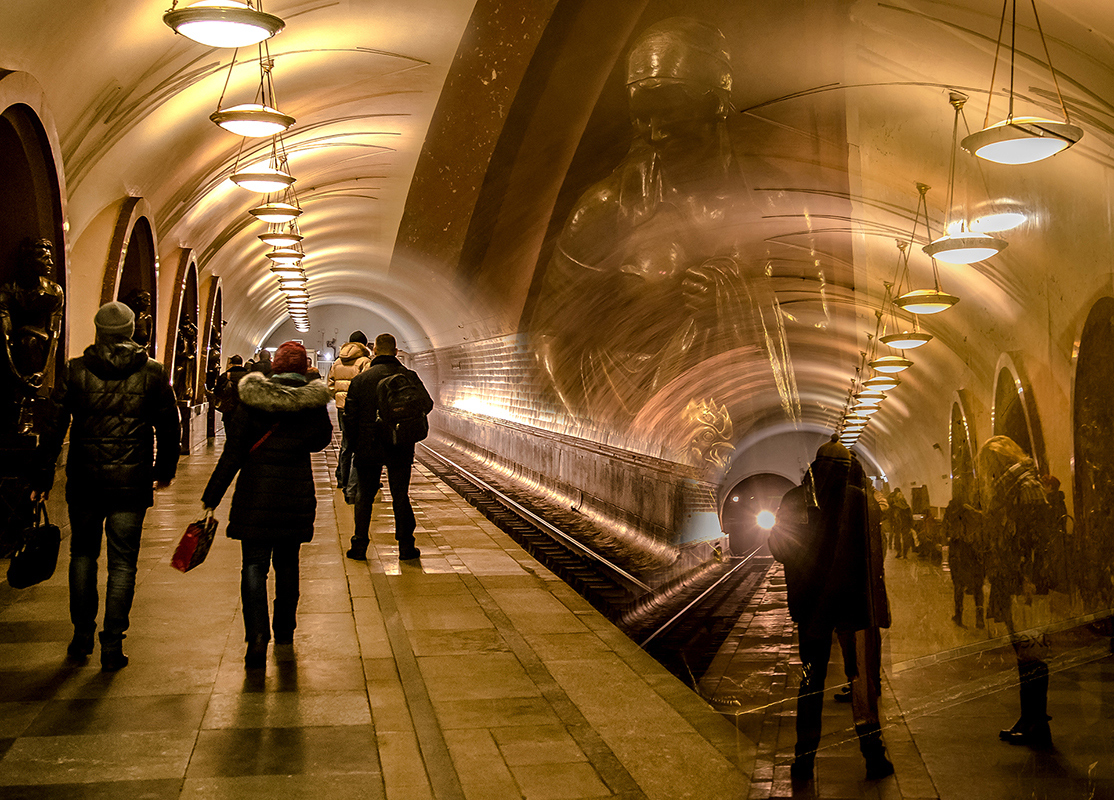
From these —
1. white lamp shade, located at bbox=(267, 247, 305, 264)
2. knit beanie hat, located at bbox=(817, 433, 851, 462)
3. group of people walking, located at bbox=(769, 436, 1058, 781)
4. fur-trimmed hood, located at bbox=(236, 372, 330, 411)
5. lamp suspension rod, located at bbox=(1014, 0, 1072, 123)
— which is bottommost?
group of people walking, located at bbox=(769, 436, 1058, 781)

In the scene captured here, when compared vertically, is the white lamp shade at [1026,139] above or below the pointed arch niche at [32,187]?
below

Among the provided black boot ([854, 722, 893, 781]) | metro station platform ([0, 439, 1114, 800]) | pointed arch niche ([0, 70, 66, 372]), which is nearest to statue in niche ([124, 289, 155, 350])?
pointed arch niche ([0, 70, 66, 372])

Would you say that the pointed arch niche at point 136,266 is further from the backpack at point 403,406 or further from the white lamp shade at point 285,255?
the backpack at point 403,406

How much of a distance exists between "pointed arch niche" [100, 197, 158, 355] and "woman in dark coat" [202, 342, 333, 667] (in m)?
6.09

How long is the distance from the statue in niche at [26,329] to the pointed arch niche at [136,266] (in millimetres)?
2279

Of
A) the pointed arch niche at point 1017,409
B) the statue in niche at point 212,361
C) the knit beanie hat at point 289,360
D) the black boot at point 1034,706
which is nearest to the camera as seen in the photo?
the pointed arch niche at point 1017,409

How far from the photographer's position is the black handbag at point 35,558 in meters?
5.29

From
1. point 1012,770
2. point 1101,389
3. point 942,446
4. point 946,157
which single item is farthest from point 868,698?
point 946,157

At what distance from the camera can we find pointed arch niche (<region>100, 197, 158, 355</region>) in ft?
38.2

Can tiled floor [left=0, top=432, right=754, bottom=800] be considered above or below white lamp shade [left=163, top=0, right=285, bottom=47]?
below

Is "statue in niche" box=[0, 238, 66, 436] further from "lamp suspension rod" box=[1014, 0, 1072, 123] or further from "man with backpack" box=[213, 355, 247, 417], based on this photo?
"man with backpack" box=[213, 355, 247, 417]

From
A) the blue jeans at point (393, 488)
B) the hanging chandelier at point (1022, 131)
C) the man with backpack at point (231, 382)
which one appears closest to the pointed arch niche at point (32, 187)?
the blue jeans at point (393, 488)

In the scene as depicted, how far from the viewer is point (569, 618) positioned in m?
6.96

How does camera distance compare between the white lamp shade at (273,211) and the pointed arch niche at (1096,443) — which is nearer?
the pointed arch niche at (1096,443)
